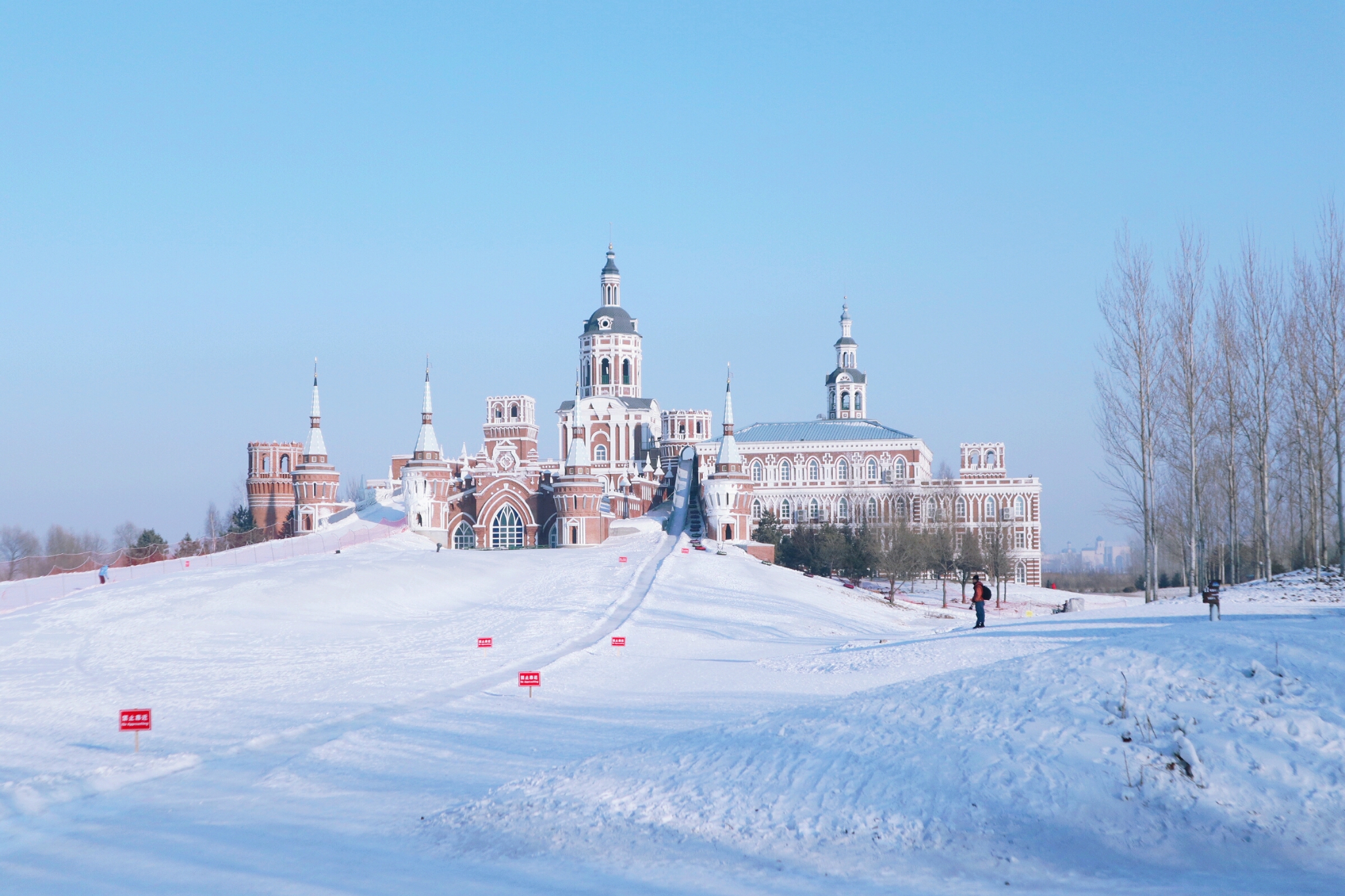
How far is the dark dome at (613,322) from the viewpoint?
92812 mm

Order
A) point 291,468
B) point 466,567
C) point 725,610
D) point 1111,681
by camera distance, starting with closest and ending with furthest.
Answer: point 1111,681 < point 725,610 < point 466,567 < point 291,468

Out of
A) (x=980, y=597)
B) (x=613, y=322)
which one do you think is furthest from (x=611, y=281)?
(x=980, y=597)

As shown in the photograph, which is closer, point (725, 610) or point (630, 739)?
point (630, 739)

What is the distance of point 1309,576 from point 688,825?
28496 millimetres

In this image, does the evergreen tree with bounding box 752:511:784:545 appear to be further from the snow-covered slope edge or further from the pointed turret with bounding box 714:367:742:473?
the snow-covered slope edge

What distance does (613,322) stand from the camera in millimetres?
92938

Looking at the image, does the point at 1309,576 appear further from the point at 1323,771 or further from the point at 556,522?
the point at 556,522

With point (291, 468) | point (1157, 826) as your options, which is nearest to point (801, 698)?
point (1157, 826)

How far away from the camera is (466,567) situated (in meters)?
49.4

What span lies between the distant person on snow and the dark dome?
67.0 m

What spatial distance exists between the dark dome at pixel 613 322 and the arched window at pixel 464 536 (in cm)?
2587

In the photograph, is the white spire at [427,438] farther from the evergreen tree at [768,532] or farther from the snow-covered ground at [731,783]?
the snow-covered ground at [731,783]

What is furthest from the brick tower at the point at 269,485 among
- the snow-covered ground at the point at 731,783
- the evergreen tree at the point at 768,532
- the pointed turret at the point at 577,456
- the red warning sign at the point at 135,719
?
the red warning sign at the point at 135,719

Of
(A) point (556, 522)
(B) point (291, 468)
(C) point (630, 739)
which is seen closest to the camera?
(C) point (630, 739)
